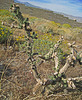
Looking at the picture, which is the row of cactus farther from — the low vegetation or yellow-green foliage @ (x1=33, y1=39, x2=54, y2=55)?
yellow-green foliage @ (x1=33, y1=39, x2=54, y2=55)

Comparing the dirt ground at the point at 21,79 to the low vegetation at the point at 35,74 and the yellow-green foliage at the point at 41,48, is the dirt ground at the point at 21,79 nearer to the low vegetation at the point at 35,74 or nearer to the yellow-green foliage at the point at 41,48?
the low vegetation at the point at 35,74

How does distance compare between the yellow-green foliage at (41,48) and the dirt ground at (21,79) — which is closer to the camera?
the dirt ground at (21,79)

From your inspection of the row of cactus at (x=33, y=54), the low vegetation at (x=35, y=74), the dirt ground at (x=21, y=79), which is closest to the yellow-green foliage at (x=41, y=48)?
the low vegetation at (x=35, y=74)

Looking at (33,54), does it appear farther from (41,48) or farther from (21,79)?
(41,48)

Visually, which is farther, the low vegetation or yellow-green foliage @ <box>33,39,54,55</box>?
yellow-green foliage @ <box>33,39,54,55</box>

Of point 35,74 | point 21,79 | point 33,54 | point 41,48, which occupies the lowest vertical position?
point 21,79

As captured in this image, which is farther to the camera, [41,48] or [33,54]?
[41,48]

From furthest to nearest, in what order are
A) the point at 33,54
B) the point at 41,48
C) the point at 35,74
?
the point at 41,48 < the point at 35,74 < the point at 33,54

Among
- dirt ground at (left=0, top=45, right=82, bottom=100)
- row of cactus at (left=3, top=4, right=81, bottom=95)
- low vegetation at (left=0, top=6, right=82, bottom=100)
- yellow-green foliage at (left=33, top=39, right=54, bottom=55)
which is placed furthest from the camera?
yellow-green foliage at (left=33, top=39, right=54, bottom=55)

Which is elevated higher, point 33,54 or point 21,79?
point 33,54

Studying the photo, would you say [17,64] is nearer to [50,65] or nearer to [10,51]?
[10,51]

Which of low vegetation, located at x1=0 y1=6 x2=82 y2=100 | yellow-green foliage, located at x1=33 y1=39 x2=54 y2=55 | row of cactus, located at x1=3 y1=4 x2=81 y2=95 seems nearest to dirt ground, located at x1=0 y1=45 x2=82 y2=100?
low vegetation, located at x1=0 y1=6 x2=82 y2=100

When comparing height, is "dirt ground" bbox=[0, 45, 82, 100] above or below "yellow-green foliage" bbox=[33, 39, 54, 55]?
below

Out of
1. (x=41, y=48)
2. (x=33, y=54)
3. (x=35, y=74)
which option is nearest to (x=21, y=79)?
(x=35, y=74)
